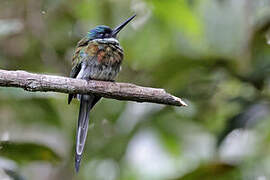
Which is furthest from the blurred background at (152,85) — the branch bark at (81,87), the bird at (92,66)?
the branch bark at (81,87)

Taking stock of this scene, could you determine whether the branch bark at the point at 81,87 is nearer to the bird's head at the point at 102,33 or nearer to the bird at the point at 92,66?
the bird at the point at 92,66

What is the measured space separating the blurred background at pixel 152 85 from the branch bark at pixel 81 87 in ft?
2.18

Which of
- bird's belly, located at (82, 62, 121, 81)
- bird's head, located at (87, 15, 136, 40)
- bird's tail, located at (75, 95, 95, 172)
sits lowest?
bird's tail, located at (75, 95, 95, 172)

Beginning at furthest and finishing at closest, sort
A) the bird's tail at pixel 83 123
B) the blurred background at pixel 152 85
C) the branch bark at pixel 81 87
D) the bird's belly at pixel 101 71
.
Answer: the blurred background at pixel 152 85
the bird's belly at pixel 101 71
the bird's tail at pixel 83 123
the branch bark at pixel 81 87

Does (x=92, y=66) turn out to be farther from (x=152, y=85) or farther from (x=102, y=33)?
(x=152, y=85)

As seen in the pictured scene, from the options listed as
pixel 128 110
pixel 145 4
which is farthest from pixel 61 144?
pixel 145 4

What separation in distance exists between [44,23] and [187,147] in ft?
3.86

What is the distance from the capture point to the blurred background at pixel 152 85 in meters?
2.95

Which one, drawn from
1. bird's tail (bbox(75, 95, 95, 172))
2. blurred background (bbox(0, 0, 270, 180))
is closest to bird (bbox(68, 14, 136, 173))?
bird's tail (bbox(75, 95, 95, 172))

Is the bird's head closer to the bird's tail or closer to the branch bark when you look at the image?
the bird's tail

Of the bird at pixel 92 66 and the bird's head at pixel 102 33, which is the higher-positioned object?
the bird's head at pixel 102 33

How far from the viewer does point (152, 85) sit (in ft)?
10.6

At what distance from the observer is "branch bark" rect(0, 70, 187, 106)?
2016mm

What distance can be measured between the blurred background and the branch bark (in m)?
0.66
